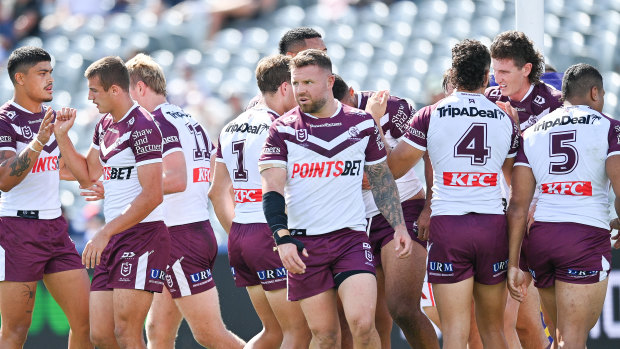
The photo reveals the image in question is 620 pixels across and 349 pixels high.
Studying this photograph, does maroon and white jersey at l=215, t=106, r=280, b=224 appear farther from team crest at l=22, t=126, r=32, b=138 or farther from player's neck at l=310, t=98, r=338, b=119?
team crest at l=22, t=126, r=32, b=138

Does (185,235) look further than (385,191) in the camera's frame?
Yes

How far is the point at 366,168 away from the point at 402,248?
62cm

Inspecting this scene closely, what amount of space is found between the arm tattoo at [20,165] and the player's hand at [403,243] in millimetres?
2983

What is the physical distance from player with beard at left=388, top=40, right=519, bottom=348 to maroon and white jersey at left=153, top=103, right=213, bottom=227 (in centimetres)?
200

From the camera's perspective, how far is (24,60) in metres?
7.84

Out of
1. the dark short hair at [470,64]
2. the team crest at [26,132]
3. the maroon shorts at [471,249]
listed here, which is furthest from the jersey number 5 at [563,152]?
the team crest at [26,132]

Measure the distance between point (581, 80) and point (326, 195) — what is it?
→ 82.9 inches

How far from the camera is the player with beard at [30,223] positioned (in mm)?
7633

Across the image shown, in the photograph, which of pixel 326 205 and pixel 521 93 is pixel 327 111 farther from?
pixel 521 93

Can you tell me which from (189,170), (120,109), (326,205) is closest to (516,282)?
(326,205)

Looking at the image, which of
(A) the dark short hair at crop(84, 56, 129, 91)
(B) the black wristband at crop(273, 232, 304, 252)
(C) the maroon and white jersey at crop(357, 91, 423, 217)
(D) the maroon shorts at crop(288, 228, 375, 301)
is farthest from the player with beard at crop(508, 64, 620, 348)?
(A) the dark short hair at crop(84, 56, 129, 91)

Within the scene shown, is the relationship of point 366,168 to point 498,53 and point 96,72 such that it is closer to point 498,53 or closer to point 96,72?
point 498,53

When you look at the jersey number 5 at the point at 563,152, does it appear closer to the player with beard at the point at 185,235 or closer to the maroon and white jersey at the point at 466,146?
the maroon and white jersey at the point at 466,146

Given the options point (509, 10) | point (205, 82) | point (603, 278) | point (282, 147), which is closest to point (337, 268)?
point (282, 147)
